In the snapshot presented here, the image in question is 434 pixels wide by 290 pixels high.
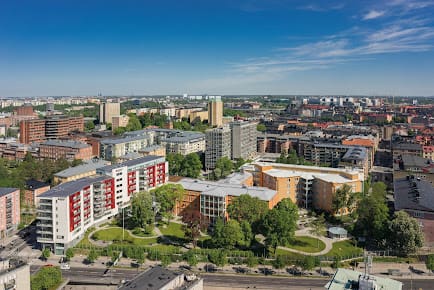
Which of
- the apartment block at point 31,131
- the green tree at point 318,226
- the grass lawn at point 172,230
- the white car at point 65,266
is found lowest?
the white car at point 65,266

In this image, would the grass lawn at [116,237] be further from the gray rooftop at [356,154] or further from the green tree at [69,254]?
the gray rooftop at [356,154]

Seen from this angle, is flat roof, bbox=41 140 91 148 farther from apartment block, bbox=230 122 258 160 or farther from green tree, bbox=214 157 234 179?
apartment block, bbox=230 122 258 160

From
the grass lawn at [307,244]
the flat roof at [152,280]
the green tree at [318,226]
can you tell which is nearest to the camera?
the flat roof at [152,280]

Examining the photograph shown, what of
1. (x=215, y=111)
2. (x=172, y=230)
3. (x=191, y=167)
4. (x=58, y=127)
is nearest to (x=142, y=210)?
(x=172, y=230)

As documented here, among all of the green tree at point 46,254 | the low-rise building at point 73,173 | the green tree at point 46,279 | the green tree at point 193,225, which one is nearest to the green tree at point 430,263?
the green tree at point 193,225

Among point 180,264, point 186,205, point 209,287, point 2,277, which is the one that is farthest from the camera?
point 186,205

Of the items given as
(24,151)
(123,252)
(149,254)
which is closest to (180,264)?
(149,254)

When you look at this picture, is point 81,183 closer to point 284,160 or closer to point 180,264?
point 180,264

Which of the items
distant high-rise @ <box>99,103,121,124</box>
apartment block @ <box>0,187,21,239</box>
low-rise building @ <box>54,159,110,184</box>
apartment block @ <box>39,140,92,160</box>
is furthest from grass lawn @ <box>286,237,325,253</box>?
distant high-rise @ <box>99,103,121,124</box>
